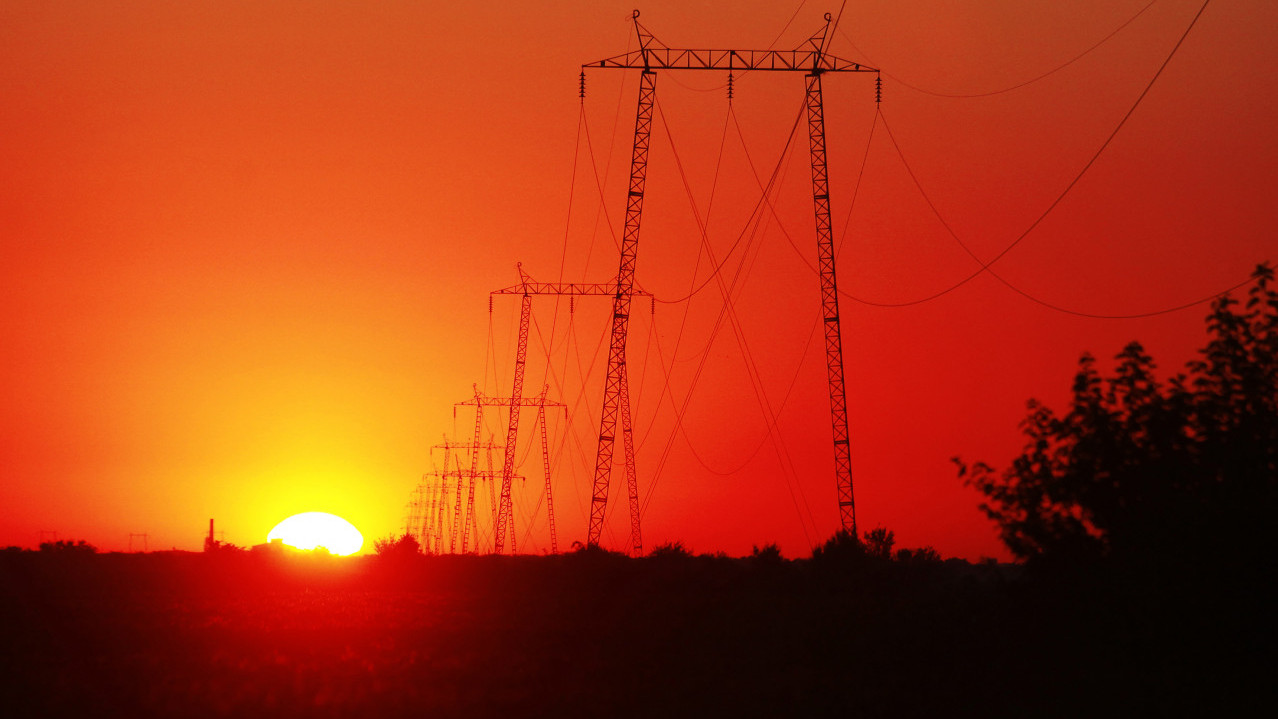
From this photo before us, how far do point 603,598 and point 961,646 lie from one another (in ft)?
78.4

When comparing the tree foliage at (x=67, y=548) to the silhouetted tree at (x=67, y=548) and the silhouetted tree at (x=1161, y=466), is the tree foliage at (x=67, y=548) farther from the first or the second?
the silhouetted tree at (x=1161, y=466)

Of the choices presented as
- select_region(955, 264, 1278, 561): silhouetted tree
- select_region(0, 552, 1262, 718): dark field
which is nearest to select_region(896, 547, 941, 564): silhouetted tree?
select_region(0, 552, 1262, 718): dark field

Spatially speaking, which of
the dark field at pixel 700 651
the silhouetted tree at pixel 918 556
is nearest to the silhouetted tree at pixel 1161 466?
the dark field at pixel 700 651

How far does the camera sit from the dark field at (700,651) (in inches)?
1171

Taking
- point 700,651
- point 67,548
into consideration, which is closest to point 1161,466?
point 700,651

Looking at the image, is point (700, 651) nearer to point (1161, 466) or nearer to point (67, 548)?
point (1161, 466)

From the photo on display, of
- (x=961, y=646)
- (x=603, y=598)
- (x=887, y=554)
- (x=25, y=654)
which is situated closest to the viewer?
(x=961, y=646)

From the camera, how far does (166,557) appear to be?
104 meters

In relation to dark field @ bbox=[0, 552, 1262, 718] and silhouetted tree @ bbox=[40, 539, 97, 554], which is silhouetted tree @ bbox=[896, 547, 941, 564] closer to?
dark field @ bbox=[0, 552, 1262, 718]

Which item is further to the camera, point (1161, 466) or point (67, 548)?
point (67, 548)

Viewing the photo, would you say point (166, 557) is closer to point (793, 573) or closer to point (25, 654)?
point (793, 573)

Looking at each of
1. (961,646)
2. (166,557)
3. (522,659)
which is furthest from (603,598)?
(166,557)

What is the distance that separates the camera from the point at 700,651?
1578 inches

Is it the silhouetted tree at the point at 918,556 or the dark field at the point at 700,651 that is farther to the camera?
the silhouetted tree at the point at 918,556
